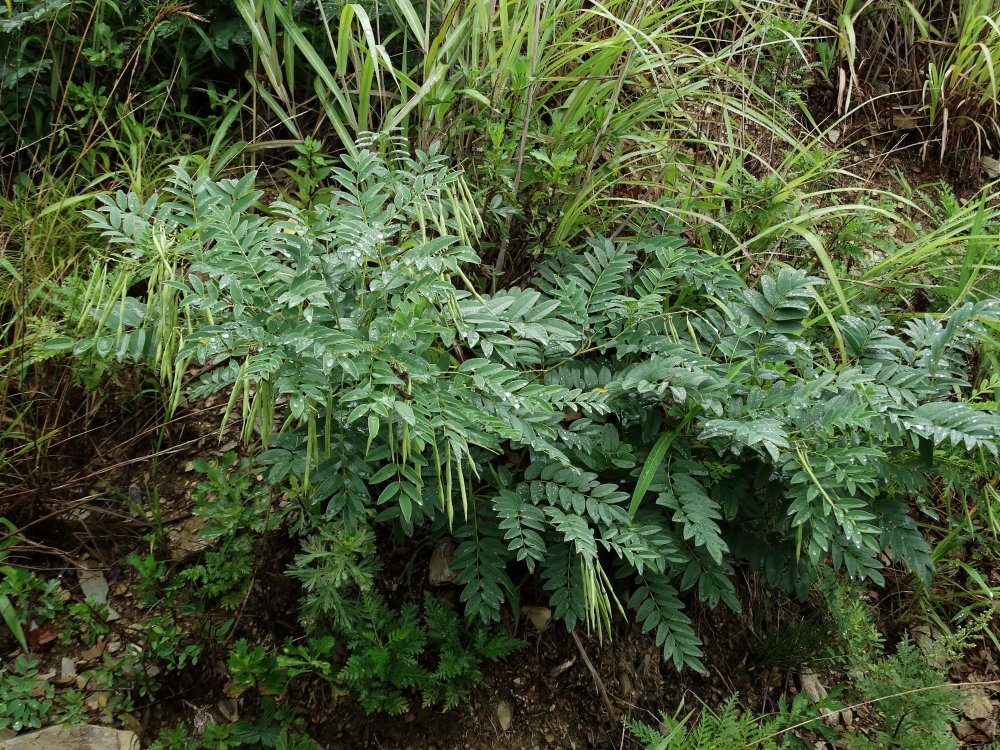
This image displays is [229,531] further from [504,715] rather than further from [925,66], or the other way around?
[925,66]

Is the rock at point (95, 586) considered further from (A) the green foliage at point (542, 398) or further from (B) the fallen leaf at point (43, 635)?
(A) the green foliage at point (542, 398)

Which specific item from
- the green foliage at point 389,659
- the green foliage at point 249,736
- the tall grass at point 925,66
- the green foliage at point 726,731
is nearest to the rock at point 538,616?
the green foliage at point 389,659

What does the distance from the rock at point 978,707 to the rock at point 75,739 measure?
2.18 meters

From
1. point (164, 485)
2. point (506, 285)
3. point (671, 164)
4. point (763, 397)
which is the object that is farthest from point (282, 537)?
point (671, 164)

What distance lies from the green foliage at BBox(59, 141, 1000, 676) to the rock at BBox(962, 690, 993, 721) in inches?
26.5

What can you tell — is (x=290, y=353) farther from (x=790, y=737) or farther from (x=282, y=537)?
(x=790, y=737)

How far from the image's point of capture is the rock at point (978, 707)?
2.16m

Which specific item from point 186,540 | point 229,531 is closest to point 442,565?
point 229,531

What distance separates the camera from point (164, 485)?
2012mm

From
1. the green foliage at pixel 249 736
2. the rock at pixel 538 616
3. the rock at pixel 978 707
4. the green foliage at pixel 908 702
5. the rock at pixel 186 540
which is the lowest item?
the rock at pixel 978 707

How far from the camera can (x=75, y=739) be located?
5.26ft

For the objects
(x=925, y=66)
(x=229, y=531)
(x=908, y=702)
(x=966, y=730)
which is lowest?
(x=966, y=730)

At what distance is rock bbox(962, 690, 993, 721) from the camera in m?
2.16

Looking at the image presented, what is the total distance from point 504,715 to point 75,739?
931 millimetres
